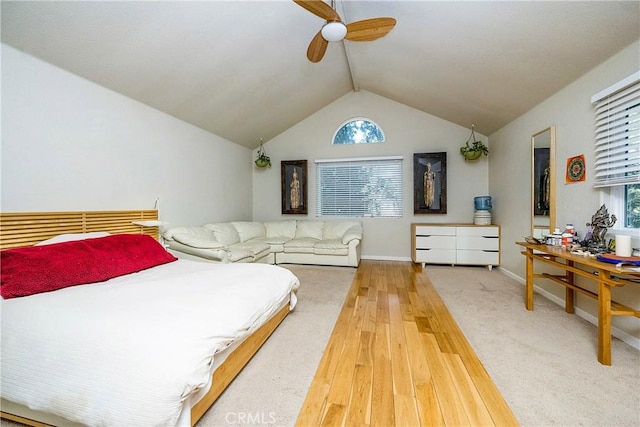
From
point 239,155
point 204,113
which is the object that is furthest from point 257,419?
point 239,155

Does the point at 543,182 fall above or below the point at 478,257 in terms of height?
above

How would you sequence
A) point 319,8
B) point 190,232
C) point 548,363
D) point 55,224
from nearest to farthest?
point 548,363 → point 319,8 → point 55,224 → point 190,232

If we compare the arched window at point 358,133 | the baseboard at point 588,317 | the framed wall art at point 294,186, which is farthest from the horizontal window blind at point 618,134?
the framed wall art at point 294,186

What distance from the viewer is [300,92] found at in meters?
4.54

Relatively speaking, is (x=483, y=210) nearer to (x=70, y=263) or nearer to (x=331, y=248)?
(x=331, y=248)

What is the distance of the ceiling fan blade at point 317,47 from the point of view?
2536 mm

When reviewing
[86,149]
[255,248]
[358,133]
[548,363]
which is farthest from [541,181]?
[86,149]

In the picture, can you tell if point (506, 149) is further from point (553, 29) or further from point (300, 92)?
point (300, 92)

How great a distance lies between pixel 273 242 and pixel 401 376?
11.5 feet

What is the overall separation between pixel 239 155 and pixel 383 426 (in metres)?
5.19

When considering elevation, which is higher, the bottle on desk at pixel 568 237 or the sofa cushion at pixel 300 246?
the bottle on desk at pixel 568 237

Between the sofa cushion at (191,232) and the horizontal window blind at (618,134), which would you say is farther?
the sofa cushion at (191,232)

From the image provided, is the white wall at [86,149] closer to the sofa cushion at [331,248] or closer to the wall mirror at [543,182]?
the sofa cushion at [331,248]

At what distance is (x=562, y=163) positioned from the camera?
276 cm
